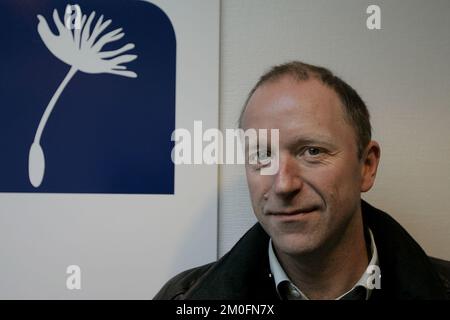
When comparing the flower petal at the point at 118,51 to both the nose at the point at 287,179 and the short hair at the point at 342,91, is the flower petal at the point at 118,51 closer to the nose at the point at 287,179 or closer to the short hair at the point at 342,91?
the short hair at the point at 342,91

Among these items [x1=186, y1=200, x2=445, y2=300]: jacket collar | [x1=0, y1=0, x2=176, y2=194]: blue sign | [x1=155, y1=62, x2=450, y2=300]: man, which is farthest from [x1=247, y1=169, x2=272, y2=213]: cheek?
[x1=0, y1=0, x2=176, y2=194]: blue sign

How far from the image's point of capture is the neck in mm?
668

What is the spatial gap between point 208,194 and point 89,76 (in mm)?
414

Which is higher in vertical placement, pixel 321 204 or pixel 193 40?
pixel 193 40

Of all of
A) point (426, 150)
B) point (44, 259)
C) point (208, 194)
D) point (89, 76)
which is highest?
point (89, 76)

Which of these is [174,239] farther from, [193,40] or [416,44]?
[416,44]

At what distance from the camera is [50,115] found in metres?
0.82

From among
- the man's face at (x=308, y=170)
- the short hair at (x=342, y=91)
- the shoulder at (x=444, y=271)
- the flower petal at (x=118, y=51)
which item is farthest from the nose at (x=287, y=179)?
the flower petal at (x=118, y=51)

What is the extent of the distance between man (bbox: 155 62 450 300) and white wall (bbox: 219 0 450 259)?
0.16 meters

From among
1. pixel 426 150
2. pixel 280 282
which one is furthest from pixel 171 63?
pixel 426 150

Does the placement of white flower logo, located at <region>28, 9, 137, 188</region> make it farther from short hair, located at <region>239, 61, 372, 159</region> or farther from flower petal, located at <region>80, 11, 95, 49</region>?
short hair, located at <region>239, 61, 372, 159</region>

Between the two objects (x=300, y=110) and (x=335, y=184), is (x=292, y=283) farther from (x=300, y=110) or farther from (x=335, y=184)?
(x=300, y=110)

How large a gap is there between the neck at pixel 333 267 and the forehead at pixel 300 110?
20 centimetres
